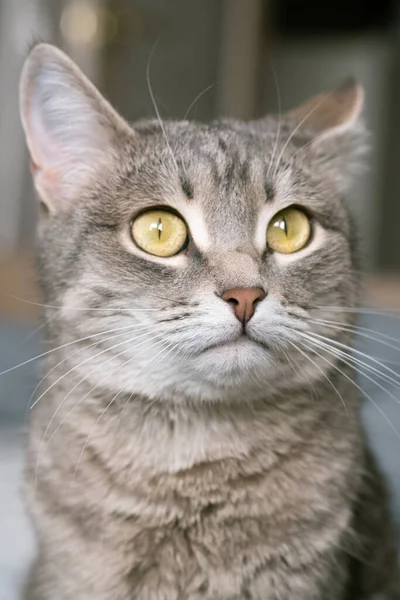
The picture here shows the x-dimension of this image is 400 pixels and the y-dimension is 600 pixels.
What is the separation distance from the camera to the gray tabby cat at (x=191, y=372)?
979 millimetres

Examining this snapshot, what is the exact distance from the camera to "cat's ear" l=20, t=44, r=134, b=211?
3.67 ft

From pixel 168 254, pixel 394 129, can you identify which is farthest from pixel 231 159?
pixel 394 129

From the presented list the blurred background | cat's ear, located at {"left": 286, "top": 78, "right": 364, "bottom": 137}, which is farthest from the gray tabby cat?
the blurred background

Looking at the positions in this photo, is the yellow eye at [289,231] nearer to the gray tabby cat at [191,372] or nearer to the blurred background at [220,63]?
the gray tabby cat at [191,372]

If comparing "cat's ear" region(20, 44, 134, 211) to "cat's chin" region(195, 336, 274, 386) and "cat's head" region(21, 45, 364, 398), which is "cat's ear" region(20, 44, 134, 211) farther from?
"cat's chin" region(195, 336, 274, 386)

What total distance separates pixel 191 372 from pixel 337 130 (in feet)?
1.76

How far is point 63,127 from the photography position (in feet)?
3.86

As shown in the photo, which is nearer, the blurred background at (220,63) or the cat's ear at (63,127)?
the cat's ear at (63,127)

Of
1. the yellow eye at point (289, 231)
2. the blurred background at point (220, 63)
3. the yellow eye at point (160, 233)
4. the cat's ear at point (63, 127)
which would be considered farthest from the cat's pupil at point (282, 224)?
the blurred background at point (220, 63)

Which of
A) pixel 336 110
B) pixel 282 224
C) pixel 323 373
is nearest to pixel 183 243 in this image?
pixel 282 224

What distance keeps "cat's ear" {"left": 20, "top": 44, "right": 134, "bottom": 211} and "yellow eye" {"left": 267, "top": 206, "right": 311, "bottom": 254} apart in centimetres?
28

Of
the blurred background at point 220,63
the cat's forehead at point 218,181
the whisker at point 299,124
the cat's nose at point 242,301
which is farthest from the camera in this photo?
the blurred background at point 220,63

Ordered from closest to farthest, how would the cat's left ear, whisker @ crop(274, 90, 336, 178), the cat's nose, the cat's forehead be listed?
1. the cat's nose
2. the cat's forehead
3. whisker @ crop(274, 90, 336, 178)
4. the cat's left ear

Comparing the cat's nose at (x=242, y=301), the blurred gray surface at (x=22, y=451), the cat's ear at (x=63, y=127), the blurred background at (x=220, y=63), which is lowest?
the blurred gray surface at (x=22, y=451)
